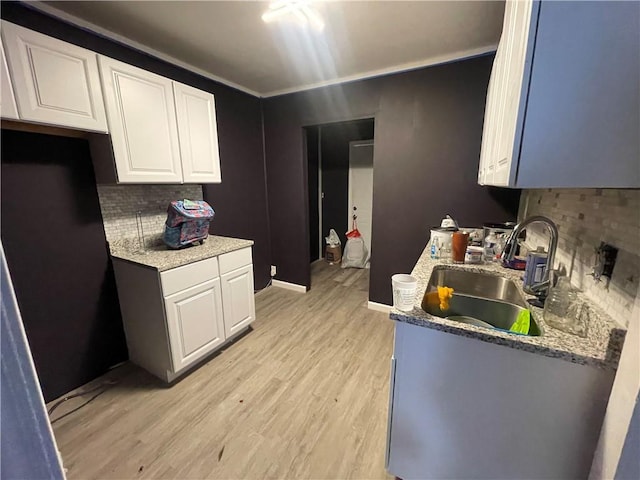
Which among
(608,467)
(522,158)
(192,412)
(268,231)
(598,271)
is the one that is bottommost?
(192,412)

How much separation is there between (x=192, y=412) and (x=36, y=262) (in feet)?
4.14

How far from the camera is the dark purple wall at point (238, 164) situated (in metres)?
2.23

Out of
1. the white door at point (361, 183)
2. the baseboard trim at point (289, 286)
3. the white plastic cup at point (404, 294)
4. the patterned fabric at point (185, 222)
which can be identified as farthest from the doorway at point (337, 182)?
the white plastic cup at point (404, 294)

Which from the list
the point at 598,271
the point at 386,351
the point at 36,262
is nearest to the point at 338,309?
the point at 386,351

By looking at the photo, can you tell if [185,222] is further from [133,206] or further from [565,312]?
[565,312]

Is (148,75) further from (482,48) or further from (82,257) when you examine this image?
(482,48)

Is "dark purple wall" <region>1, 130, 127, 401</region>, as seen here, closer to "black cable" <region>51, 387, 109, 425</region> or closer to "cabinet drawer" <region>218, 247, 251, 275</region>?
"black cable" <region>51, 387, 109, 425</region>

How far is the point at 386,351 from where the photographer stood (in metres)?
2.11

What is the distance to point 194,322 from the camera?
180cm

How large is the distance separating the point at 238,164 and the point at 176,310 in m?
1.65

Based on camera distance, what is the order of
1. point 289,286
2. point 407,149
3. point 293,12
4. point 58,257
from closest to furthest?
1. point 293,12
2. point 58,257
3. point 407,149
4. point 289,286

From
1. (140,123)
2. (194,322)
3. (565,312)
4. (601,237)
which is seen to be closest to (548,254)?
(601,237)

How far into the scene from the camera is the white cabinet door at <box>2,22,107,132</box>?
119 cm

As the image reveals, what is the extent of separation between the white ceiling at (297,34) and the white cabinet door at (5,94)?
0.57 m
